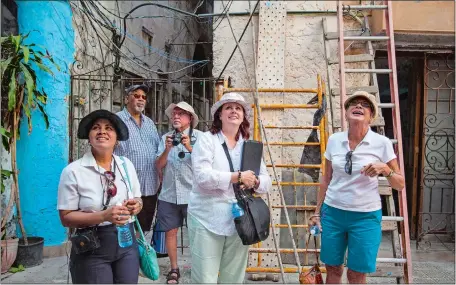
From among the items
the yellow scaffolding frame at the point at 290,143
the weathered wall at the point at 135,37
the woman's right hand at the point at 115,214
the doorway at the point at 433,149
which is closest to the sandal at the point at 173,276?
the yellow scaffolding frame at the point at 290,143

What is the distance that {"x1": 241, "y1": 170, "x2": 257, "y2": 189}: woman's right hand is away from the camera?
2.39 metres

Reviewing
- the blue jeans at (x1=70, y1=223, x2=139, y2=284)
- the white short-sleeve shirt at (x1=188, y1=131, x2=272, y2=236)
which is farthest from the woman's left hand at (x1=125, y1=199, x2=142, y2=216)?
the white short-sleeve shirt at (x1=188, y1=131, x2=272, y2=236)

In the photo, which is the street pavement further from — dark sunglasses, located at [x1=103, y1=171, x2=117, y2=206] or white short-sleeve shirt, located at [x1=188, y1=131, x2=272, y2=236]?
dark sunglasses, located at [x1=103, y1=171, x2=117, y2=206]

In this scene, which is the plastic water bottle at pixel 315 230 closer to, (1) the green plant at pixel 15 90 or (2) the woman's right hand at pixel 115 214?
(2) the woman's right hand at pixel 115 214

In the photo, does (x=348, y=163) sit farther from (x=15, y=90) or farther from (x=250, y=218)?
(x=15, y=90)

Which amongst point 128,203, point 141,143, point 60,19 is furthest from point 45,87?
point 128,203

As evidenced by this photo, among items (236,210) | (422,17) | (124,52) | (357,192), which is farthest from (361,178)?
(124,52)

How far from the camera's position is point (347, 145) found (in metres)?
2.81

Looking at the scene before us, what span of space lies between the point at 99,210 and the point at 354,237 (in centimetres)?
166

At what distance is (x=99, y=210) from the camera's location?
2.19 meters

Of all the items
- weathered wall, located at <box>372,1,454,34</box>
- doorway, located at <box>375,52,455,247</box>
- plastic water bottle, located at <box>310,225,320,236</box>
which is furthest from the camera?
doorway, located at <box>375,52,455,247</box>

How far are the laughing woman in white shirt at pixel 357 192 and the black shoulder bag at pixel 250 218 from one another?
1.93ft

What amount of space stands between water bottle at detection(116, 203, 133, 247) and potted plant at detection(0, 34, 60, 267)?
224 centimetres

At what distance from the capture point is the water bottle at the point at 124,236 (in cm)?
223
